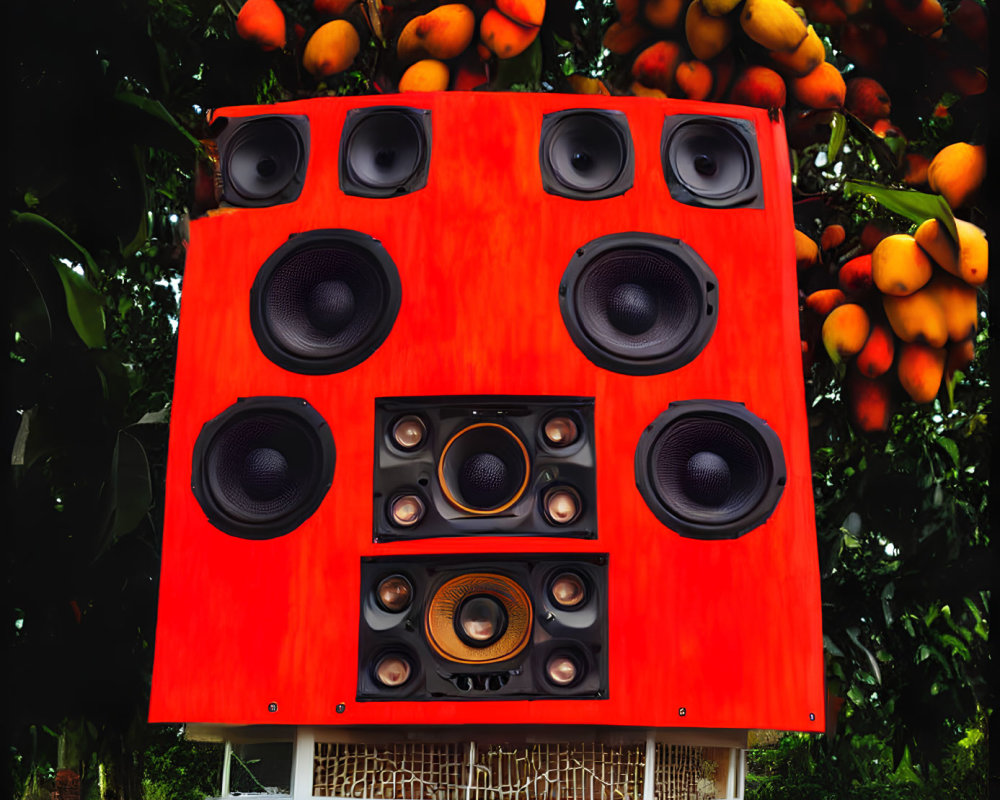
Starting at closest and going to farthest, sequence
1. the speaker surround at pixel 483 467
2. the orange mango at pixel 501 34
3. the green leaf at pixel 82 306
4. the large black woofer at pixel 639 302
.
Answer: the green leaf at pixel 82 306 → the speaker surround at pixel 483 467 → the large black woofer at pixel 639 302 → the orange mango at pixel 501 34

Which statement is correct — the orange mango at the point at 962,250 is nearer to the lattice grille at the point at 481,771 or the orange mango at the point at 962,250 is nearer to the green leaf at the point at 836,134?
the green leaf at the point at 836,134

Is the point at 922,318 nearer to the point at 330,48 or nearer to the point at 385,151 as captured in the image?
the point at 385,151

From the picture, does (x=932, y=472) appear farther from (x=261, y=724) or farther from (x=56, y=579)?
(x=56, y=579)

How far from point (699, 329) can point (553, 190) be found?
0.51 m

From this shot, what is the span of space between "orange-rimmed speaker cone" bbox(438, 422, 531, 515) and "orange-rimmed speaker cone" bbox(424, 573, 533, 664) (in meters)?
0.17

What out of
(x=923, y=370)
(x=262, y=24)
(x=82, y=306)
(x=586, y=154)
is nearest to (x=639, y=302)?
(x=586, y=154)

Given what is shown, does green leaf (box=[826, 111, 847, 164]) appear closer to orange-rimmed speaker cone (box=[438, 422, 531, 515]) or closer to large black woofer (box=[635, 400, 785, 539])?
large black woofer (box=[635, 400, 785, 539])

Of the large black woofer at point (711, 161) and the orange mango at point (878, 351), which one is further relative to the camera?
the orange mango at point (878, 351)

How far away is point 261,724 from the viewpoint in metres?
2.82

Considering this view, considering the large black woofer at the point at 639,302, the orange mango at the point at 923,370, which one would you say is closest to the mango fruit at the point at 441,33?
the large black woofer at the point at 639,302

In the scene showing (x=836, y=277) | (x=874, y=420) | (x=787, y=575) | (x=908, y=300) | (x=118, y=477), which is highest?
(x=836, y=277)

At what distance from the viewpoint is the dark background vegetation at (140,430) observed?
3.01 metres

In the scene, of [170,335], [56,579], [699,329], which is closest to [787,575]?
[699,329]

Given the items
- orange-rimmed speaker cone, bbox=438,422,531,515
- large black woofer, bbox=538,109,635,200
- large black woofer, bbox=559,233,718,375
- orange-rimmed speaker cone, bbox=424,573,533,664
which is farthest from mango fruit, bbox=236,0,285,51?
orange-rimmed speaker cone, bbox=424,573,533,664
